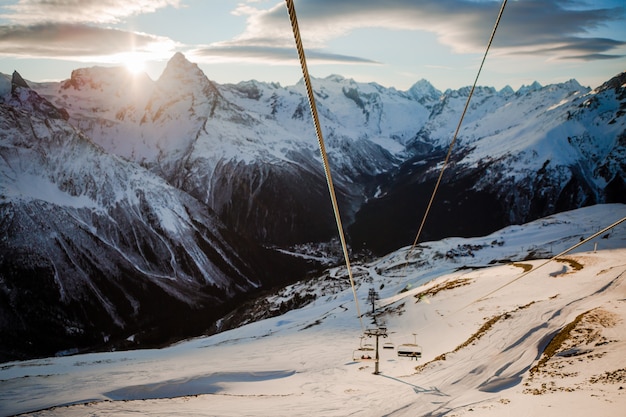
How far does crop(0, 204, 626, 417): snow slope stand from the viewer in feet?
105

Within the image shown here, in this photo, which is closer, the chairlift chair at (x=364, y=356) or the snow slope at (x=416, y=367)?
the snow slope at (x=416, y=367)

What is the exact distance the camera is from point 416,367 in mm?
47188

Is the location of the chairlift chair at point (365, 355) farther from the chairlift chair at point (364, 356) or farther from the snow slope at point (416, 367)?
the snow slope at point (416, 367)

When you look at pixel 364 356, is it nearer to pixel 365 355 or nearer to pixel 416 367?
pixel 416 367

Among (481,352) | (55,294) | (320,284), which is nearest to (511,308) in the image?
(481,352)

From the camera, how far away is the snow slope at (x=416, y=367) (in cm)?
3203

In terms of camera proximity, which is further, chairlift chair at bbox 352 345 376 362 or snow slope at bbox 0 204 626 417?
chairlift chair at bbox 352 345 376 362

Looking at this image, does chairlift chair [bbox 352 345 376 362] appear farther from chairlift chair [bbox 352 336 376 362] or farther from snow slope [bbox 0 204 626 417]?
snow slope [bbox 0 204 626 417]

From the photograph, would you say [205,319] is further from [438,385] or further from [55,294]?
[438,385]

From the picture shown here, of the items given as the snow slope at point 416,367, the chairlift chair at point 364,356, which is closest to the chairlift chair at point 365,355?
the chairlift chair at point 364,356

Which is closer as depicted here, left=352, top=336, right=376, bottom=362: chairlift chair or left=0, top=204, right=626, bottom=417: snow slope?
left=0, top=204, right=626, bottom=417: snow slope

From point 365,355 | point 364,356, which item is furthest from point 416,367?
point 365,355

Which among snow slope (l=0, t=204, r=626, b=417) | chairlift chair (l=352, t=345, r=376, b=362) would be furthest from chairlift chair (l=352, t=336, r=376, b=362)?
snow slope (l=0, t=204, r=626, b=417)

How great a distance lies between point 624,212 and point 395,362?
6885 inches
